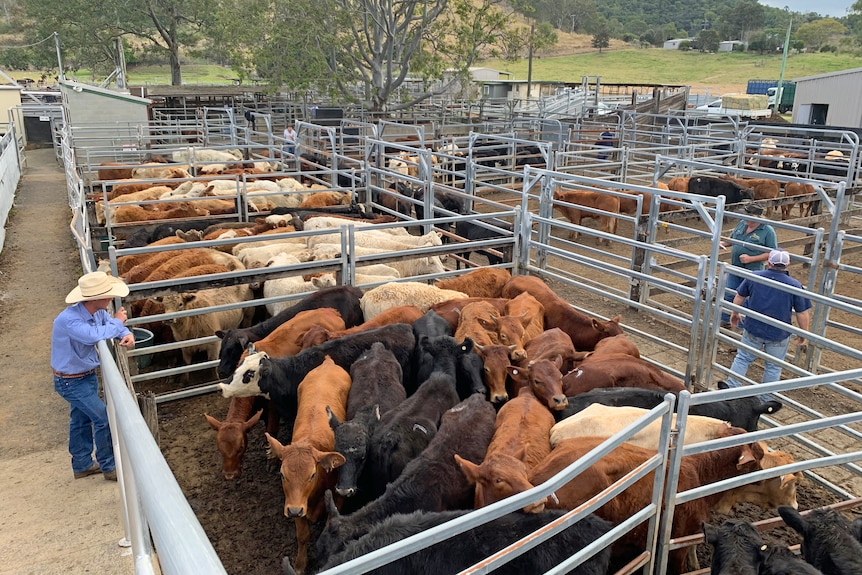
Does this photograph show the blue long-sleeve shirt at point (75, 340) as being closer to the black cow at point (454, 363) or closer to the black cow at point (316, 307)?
the black cow at point (316, 307)

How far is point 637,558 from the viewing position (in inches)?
148

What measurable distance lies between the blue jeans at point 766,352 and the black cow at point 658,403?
35.6 inches

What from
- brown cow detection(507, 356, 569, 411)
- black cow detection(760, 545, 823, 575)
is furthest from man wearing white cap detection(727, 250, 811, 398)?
black cow detection(760, 545, 823, 575)

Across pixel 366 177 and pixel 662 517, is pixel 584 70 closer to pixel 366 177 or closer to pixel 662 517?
pixel 366 177

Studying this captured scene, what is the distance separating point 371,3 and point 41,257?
13525mm

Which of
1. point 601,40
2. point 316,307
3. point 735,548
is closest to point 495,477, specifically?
point 735,548

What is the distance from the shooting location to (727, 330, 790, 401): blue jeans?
6117 millimetres

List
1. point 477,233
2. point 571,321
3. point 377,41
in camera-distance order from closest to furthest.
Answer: point 571,321 → point 477,233 → point 377,41

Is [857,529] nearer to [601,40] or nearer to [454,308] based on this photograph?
[454,308]

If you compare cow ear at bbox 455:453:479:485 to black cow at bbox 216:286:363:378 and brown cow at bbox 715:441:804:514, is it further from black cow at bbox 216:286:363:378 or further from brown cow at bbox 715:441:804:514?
black cow at bbox 216:286:363:378

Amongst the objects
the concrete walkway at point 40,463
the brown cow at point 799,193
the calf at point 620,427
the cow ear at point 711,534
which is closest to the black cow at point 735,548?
the cow ear at point 711,534

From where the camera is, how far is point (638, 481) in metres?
3.98

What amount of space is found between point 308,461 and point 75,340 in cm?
191

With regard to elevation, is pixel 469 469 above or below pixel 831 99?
below
